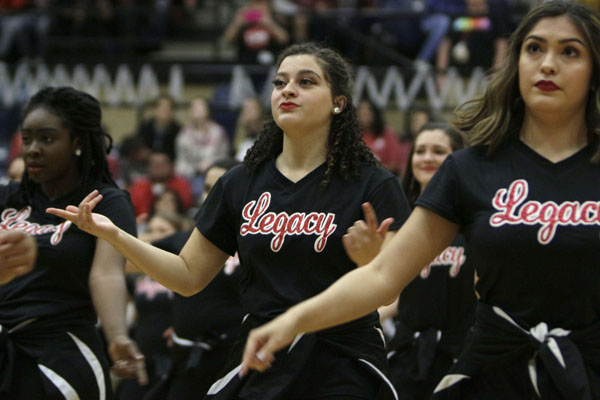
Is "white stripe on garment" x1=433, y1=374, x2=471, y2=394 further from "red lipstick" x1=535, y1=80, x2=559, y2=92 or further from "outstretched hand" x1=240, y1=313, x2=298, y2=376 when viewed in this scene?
"red lipstick" x1=535, y1=80, x2=559, y2=92

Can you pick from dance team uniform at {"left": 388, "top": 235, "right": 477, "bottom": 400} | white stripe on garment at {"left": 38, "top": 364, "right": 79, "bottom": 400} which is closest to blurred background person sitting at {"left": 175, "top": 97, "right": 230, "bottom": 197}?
dance team uniform at {"left": 388, "top": 235, "right": 477, "bottom": 400}

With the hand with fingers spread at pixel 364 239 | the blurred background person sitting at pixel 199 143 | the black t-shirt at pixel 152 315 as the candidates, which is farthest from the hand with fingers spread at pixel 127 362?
the blurred background person sitting at pixel 199 143

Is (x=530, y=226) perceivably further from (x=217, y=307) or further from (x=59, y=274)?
(x=217, y=307)

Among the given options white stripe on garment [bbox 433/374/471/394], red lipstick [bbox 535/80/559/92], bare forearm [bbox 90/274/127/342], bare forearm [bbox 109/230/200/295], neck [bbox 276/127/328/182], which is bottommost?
bare forearm [bbox 90/274/127/342]

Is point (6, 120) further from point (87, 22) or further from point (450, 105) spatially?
point (450, 105)

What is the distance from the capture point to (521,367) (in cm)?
347

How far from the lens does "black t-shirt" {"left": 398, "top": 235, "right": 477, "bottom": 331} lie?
17.8 ft

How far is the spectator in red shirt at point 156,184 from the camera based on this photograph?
10.9 meters

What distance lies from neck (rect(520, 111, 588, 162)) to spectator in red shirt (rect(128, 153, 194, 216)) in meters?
7.48

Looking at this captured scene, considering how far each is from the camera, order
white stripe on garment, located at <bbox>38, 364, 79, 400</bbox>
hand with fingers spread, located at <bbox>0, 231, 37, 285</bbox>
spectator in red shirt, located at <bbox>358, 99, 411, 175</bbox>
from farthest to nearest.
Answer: spectator in red shirt, located at <bbox>358, 99, 411, 175</bbox>
white stripe on garment, located at <bbox>38, 364, 79, 400</bbox>
hand with fingers spread, located at <bbox>0, 231, 37, 285</bbox>

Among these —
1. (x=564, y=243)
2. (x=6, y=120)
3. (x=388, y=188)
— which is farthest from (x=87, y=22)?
(x=564, y=243)

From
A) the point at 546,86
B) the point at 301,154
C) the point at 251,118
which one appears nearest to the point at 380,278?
the point at 546,86

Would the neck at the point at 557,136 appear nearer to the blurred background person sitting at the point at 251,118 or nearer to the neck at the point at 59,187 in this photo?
the neck at the point at 59,187

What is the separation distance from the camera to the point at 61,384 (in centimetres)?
441
